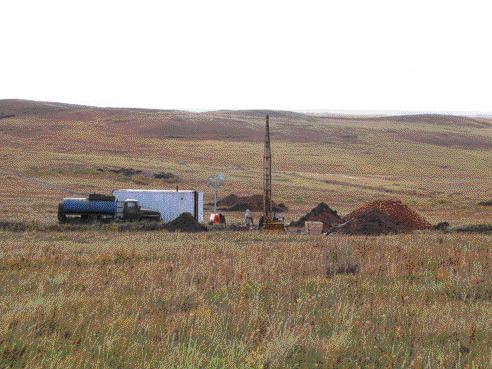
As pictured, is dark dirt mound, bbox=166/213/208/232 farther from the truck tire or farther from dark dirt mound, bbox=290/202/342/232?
dark dirt mound, bbox=290/202/342/232

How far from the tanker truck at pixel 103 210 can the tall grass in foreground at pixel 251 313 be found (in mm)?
24141

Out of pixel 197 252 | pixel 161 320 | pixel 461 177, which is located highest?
pixel 161 320

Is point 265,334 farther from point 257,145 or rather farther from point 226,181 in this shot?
point 257,145

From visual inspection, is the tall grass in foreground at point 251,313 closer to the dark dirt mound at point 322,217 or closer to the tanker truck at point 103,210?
the dark dirt mound at point 322,217

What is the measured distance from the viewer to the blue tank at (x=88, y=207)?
123 feet

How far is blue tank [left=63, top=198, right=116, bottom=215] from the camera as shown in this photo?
37625mm

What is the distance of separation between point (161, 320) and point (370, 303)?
254 cm

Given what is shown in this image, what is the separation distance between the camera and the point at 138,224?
112 ft

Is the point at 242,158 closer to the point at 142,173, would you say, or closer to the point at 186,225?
the point at 142,173

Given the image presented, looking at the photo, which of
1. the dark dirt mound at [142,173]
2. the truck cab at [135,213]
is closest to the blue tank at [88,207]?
the truck cab at [135,213]

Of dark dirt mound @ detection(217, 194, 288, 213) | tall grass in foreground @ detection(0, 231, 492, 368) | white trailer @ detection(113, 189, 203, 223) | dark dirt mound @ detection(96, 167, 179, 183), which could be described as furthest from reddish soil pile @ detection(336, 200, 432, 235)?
dark dirt mound @ detection(96, 167, 179, 183)

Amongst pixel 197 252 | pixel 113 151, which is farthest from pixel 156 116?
pixel 197 252

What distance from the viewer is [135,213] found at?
1528 inches

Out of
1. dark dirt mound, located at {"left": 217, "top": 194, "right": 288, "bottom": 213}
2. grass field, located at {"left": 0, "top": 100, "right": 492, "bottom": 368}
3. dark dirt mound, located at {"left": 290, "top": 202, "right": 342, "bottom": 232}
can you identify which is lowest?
dark dirt mound, located at {"left": 217, "top": 194, "right": 288, "bottom": 213}
